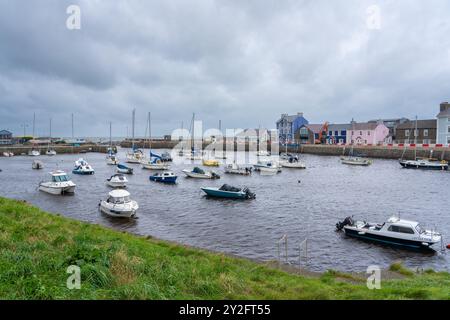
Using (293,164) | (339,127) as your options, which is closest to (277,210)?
(293,164)

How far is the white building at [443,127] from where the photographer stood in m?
100

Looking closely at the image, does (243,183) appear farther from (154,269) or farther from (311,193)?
(154,269)

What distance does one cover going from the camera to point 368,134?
4968 inches

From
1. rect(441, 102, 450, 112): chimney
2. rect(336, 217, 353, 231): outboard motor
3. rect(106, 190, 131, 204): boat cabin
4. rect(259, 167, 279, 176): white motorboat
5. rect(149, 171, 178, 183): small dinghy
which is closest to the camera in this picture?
rect(336, 217, 353, 231): outboard motor

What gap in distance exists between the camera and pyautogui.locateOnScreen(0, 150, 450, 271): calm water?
75.7 ft

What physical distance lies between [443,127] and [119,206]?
333 ft

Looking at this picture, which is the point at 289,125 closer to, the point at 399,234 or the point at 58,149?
the point at 58,149

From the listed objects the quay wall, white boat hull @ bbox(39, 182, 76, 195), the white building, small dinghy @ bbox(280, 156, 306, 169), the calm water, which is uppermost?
the white building

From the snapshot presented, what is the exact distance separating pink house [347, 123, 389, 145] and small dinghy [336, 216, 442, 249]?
354 feet

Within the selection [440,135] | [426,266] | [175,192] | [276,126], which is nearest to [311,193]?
[175,192]

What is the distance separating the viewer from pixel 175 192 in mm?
46469

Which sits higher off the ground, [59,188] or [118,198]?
[118,198]

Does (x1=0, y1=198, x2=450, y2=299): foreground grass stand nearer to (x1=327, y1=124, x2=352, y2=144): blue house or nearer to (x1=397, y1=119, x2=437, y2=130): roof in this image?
(x1=397, y1=119, x2=437, y2=130): roof

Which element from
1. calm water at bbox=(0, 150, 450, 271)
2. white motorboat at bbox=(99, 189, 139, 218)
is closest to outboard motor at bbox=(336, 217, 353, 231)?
calm water at bbox=(0, 150, 450, 271)
